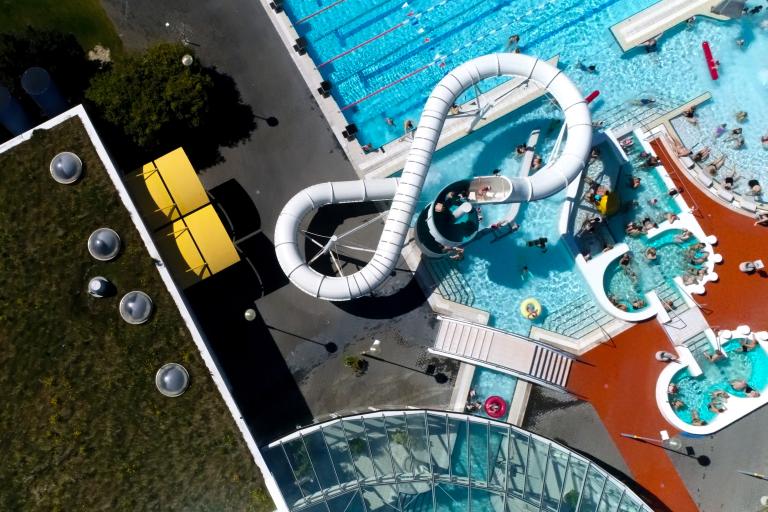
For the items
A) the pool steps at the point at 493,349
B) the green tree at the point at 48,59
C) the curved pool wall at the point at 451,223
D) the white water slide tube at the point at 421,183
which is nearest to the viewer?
the white water slide tube at the point at 421,183

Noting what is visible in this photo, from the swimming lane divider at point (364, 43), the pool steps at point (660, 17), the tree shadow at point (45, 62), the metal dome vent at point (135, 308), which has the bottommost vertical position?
the metal dome vent at point (135, 308)

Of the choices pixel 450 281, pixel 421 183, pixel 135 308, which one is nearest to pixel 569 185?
pixel 450 281

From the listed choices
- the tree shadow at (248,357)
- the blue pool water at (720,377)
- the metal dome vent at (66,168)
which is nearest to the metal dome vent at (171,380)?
the tree shadow at (248,357)

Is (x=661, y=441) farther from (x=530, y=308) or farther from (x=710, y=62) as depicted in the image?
(x=710, y=62)

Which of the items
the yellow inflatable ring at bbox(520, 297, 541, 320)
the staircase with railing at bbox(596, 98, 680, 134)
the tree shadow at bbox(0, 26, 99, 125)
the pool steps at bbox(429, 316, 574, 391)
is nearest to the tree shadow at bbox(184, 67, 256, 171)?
the tree shadow at bbox(0, 26, 99, 125)

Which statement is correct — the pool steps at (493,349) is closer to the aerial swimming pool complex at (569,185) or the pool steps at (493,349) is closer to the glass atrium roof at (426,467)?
the aerial swimming pool complex at (569,185)

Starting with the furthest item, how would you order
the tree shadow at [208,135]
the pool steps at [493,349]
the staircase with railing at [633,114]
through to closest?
the staircase with railing at [633,114], the tree shadow at [208,135], the pool steps at [493,349]

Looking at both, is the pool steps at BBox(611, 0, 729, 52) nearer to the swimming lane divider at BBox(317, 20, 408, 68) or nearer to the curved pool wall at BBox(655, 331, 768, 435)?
the swimming lane divider at BBox(317, 20, 408, 68)
